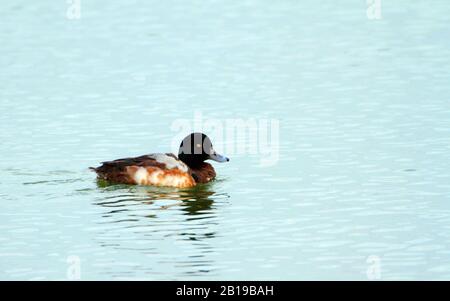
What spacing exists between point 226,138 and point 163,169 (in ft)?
8.61

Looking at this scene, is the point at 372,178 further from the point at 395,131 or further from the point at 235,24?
the point at 235,24

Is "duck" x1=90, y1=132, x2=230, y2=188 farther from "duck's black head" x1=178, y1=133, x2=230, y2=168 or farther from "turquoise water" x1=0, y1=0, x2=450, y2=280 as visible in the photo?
"turquoise water" x1=0, y1=0, x2=450, y2=280

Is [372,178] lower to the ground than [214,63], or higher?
lower

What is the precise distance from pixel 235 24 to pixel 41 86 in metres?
6.96

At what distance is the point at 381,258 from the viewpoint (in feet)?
49.8

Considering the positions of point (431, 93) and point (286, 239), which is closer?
point (286, 239)

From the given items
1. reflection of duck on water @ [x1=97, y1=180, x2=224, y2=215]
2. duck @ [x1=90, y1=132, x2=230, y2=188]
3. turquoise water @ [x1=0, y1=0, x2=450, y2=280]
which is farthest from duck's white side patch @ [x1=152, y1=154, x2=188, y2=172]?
turquoise water @ [x1=0, y1=0, x2=450, y2=280]

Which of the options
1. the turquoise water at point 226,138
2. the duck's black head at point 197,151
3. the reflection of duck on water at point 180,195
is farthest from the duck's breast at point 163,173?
the duck's black head at point 197,151

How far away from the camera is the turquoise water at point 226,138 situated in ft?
51.0

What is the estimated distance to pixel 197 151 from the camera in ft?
68.0

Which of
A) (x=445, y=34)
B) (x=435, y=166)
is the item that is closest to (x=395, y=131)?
(x=435, y=166)
